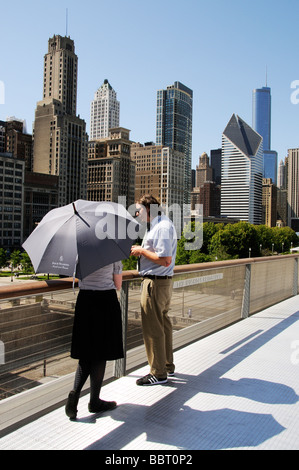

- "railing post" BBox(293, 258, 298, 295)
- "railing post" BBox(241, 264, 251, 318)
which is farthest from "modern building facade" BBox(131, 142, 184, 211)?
"railing post" BBox(241, 264, 251, 318)

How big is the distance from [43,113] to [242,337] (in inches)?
4950

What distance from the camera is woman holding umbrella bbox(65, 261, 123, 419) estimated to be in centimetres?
305

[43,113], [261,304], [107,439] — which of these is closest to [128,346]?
[107,439]

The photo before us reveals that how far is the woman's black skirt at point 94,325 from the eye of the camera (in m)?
3.05

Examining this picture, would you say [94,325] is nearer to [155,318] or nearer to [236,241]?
[155,318]

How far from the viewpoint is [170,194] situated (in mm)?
171375

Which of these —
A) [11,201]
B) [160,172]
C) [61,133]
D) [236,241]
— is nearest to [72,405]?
[236,241]

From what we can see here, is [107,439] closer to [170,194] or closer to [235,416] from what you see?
[235,416]

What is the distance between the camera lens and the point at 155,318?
11.9 ft

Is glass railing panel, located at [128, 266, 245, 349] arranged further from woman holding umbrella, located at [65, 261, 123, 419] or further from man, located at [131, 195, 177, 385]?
woman holding umbrella, located at [65, 261, 123, 419]

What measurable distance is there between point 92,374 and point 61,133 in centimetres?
12137

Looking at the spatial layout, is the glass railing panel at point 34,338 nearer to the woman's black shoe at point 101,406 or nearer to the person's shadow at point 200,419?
the woman's black shoe at point 101,406

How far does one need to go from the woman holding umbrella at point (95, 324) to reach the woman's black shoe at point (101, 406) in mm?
164

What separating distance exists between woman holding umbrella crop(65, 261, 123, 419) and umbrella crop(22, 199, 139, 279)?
0.22 meters
